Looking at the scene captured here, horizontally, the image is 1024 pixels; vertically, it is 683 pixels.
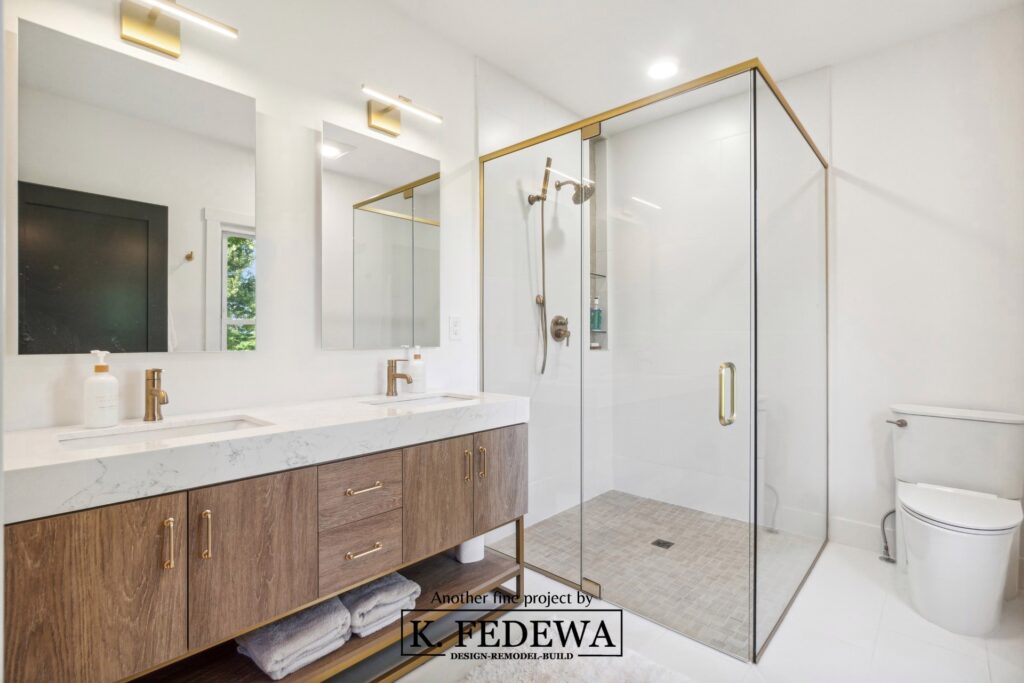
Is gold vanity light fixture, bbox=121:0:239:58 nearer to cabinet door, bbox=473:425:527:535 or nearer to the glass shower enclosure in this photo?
the glass shower enclosure

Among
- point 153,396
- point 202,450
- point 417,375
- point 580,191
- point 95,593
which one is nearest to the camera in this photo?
point 95,593

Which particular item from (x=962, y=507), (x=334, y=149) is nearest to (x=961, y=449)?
(x=962, y=507)

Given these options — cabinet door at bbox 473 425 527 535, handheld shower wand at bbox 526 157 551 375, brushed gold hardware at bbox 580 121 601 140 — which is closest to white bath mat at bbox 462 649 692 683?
cabinet door at bbox 473 425 527 535

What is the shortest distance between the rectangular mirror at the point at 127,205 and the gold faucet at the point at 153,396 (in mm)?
95

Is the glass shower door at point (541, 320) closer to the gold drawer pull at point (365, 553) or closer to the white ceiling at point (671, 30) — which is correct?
the white ceiling at point (671, 30)

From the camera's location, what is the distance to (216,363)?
5.51ft

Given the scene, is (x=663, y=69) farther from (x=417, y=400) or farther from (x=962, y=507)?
(x=962, y=507)

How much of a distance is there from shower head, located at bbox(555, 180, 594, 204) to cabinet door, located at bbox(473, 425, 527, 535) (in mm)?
1040

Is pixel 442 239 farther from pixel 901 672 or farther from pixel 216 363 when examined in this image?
pixel 901 672

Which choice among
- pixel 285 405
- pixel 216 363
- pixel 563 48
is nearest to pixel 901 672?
pixel 285 405

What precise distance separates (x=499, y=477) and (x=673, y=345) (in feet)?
2.82

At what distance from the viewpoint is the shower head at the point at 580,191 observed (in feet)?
7.47

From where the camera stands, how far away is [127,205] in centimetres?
150

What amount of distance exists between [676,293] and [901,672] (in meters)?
1.48
